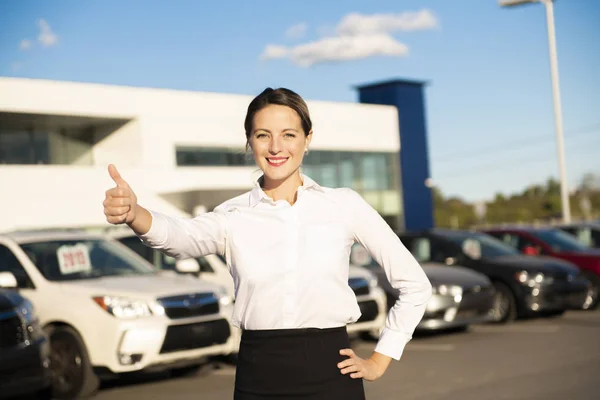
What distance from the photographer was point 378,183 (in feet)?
163

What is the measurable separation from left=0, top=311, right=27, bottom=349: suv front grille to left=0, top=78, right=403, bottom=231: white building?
24.2 m

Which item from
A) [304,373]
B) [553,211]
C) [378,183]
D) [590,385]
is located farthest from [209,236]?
[553,211]

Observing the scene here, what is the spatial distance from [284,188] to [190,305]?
22.4ft

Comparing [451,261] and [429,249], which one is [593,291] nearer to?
[451,261]

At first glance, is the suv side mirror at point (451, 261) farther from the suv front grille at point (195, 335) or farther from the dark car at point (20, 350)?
the dark car at point (20, 350)

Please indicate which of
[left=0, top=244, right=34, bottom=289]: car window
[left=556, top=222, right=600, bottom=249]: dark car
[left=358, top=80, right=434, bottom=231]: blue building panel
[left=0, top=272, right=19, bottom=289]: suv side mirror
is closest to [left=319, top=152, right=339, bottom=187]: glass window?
[left=358, top=80, right=434, bottom=231]: blue building panel

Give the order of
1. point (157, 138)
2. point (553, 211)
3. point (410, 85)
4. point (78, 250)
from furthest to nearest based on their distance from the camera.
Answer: point (553, 211), point (410, 85), point (157, 138), point (78, 250)

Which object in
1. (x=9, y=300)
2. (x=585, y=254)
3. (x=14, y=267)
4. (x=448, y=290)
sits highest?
(x=14, y=267)

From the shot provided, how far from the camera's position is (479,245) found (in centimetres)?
1672

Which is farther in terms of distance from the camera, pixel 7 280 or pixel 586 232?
pixel 586 232

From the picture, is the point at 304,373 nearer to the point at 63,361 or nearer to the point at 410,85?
the point at 63,361

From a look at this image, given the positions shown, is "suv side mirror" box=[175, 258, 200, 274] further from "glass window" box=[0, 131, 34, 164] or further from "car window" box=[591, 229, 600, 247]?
"glass window" box=[0, 131, 34, 164]

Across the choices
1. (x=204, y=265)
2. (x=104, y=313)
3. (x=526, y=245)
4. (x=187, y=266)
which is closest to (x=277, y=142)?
(x=104, y=313)

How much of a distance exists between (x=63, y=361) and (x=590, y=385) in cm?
527
